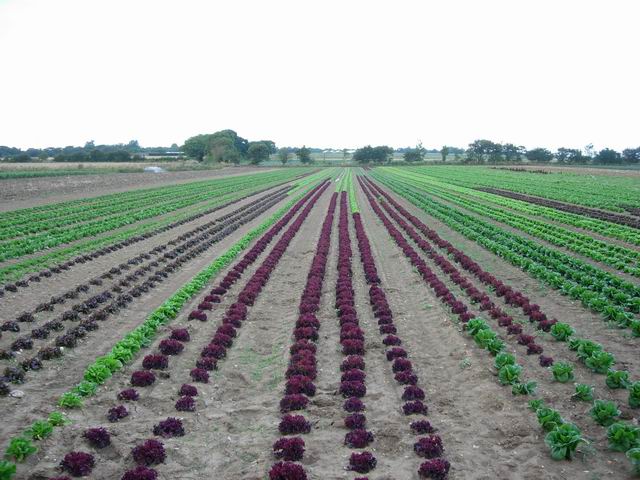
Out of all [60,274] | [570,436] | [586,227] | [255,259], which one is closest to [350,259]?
[255,259]

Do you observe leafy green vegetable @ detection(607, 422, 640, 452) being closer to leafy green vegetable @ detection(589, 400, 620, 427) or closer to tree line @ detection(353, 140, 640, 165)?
leafy green vegetable @ detection(589, 400, 620, 427)

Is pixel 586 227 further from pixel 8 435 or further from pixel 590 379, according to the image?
pixel 8 435

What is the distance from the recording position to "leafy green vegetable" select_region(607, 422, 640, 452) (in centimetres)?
730

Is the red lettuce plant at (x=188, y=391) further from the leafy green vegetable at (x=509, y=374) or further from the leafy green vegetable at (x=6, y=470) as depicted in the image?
the leafy green vegetable at (x=509, y=374)

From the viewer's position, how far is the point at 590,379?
9750mm

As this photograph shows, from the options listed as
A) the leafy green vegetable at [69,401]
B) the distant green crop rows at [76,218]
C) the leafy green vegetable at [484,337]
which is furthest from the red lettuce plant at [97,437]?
the distant green crop rows at [76,218]

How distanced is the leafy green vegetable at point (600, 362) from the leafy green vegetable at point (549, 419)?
2449mm

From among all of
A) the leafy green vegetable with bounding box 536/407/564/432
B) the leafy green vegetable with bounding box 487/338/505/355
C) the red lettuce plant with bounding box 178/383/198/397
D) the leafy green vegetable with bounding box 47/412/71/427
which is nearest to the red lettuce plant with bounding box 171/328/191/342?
the red lettuce plant with bounding box 178/383/198/397

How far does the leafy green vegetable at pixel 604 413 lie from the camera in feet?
26.2

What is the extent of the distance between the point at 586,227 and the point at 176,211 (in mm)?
26881

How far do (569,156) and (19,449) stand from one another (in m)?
159

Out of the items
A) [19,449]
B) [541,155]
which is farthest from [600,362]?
[541,155]

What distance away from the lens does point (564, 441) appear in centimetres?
732

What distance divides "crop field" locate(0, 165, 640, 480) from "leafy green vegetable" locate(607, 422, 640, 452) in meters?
0.03
